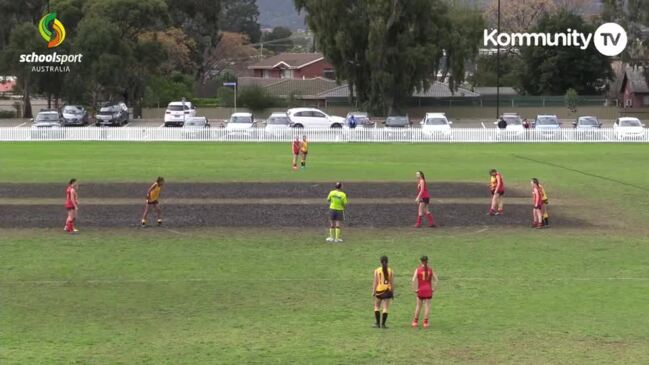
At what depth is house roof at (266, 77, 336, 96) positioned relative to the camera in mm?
105688

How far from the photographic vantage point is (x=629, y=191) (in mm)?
35719

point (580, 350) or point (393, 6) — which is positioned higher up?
point (393, 6)

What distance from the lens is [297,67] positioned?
133125mm

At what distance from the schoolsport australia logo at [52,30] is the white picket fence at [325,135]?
18.7 metres

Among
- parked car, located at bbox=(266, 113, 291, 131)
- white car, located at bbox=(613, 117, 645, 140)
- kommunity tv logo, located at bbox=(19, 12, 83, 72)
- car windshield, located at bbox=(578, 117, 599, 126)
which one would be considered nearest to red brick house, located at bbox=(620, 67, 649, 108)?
car windshield, located at bbox=(578, 117, 599, 126)

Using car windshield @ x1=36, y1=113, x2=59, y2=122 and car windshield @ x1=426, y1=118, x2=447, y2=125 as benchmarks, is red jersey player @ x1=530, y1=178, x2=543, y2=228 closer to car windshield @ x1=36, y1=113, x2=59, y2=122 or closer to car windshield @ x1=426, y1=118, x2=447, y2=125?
car windshield @ x1=426, y1=118, x2=447, y2=125

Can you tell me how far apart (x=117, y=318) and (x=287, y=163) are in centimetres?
3052

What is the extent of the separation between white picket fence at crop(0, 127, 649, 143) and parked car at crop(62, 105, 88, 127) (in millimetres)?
11286

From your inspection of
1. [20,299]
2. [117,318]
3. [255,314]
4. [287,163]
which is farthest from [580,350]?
[287,163]

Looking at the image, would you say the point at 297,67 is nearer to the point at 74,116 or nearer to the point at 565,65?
the point at 565,65

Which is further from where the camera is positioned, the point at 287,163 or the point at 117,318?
the point at 287,163

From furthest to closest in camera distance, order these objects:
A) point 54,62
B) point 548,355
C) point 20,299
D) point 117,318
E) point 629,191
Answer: point 54,62, point 629,191, point 20,299, point 117,318, point 548,355

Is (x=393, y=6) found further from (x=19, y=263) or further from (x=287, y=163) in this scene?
(x=19, y=263)

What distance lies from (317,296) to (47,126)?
5249cm
